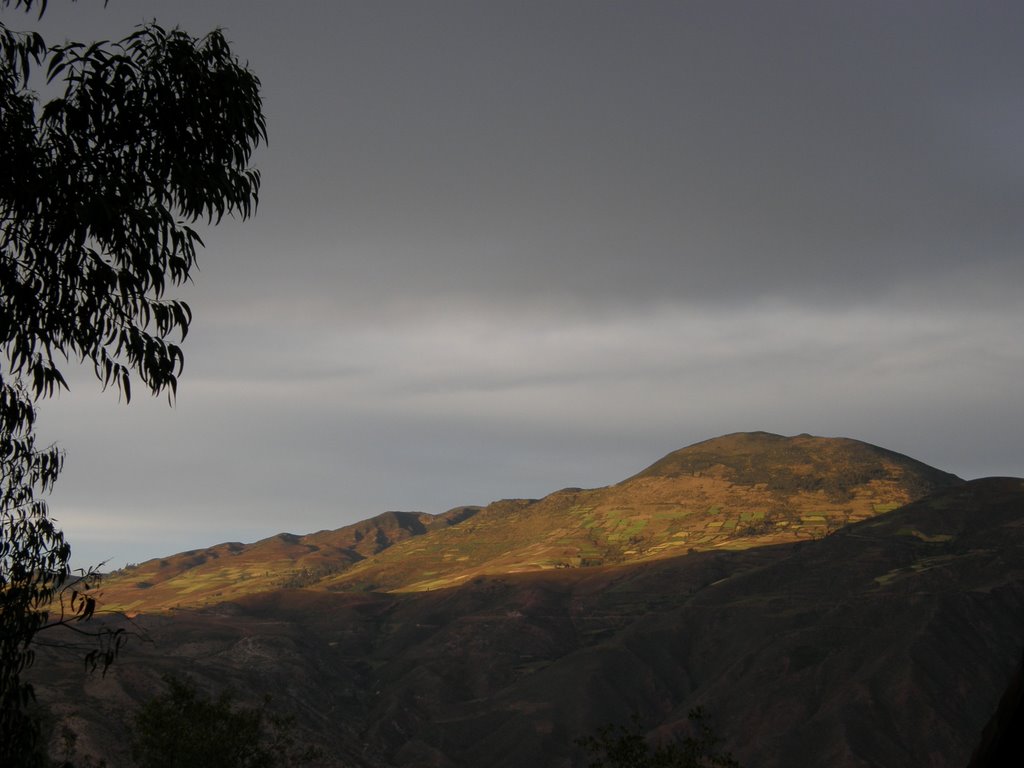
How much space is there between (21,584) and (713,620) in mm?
191107

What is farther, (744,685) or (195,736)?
(744,685)

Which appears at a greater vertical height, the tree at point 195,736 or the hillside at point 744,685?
the tree at point 195,736

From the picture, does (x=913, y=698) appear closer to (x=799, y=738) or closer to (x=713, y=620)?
(x=799, y=738)

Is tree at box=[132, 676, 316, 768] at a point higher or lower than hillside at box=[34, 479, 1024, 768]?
higher

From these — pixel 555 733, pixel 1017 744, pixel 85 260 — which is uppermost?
pixel 85 260

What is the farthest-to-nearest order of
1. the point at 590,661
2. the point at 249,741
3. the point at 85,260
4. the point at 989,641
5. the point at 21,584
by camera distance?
1. the point at 590,661
2. the point at 989,641
3. the point at 249,741
4. the point at 21,584
5. the point at 85,260

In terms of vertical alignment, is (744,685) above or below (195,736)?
below

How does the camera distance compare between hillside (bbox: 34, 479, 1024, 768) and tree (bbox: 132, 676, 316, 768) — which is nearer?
tree (bbox: 132, 676, 316, 768)

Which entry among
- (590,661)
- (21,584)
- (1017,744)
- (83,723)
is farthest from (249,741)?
(590,661)

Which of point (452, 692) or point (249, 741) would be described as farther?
point (452, 692)

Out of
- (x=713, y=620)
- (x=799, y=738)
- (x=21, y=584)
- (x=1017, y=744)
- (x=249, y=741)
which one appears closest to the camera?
(x=1017, y=744)

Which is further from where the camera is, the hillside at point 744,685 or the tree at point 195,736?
the hillside at point 744,685

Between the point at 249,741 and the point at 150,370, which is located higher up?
the point at 150,370

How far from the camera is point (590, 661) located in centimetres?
18562
